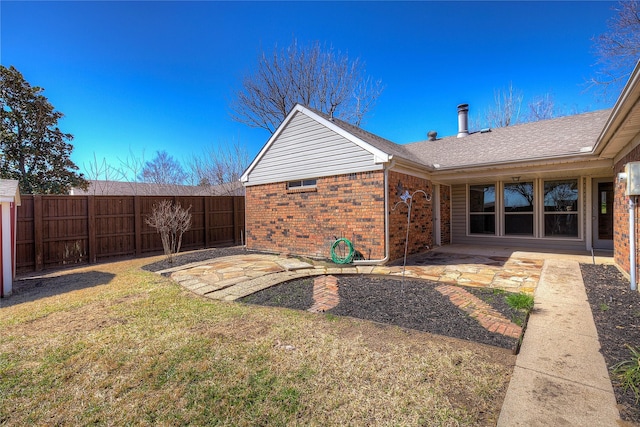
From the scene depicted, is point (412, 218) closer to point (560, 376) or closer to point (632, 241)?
point (632, 241)

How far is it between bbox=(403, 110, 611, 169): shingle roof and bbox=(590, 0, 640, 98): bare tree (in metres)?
1.33

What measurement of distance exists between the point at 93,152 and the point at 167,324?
13.4m

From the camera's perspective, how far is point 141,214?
382 inches

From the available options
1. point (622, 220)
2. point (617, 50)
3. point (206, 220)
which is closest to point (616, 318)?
point (622, 220)

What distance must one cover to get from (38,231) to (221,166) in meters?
12.5

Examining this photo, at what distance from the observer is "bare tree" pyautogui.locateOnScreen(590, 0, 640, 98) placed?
910cm

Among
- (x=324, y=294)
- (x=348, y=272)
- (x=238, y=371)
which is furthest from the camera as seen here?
(x=348, y=272)

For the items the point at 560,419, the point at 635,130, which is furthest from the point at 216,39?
the point at 560,419

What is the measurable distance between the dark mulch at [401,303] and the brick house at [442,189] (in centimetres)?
185

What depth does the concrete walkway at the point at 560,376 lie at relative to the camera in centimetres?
193

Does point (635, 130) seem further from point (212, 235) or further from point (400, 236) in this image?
point (212, 235)

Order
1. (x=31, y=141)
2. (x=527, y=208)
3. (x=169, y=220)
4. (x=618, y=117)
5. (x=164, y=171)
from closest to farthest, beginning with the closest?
(x=618, y=117), (x=527, y=208), (x=169, y=220), (x=31, y=141), (x=164, y=171)

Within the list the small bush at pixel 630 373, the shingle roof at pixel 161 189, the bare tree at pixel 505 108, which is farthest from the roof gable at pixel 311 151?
the bare tree at pixel 505 108

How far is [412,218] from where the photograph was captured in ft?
26.1
